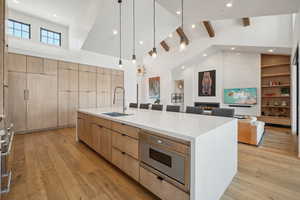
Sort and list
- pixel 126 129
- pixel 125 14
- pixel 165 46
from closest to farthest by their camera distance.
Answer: pixel 126 129, pixel 125 14, pixel 165 46

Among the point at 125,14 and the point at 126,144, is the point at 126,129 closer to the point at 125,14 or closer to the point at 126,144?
the point at 126,144

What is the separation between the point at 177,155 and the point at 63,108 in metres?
5.06

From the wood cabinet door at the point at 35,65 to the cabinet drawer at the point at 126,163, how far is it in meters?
4.21

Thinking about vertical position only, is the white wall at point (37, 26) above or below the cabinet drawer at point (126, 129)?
above

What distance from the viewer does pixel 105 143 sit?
2383mm

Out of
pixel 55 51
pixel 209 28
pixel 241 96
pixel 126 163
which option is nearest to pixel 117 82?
pixel 55 51

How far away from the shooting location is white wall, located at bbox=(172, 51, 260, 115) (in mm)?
6211

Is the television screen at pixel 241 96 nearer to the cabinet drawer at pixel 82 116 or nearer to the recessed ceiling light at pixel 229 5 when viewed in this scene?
the recessed ceiling light at pixel 229 5

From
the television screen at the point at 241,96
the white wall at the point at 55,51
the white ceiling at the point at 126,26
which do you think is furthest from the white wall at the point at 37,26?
the television screen at the point at 241,96

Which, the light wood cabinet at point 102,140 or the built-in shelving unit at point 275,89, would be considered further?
the built-in shelving unit at point 275,89

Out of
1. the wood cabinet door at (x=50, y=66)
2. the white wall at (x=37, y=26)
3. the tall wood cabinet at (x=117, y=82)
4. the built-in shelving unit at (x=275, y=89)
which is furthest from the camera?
the tall wood cabinet at (x=117, y=82)

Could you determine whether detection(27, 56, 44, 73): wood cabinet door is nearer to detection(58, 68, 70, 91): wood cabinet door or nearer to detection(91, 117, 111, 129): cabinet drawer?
detection(58, 68, 70, 91): wood cabinet door

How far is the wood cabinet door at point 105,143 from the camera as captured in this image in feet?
7.48

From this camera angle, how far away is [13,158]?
256cm
